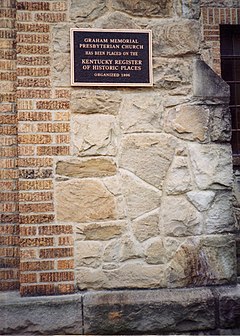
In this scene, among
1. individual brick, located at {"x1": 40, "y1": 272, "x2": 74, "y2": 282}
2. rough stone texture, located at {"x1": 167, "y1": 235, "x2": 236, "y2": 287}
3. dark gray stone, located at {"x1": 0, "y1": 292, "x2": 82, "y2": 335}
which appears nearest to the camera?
dark gray stone, located at {"x1": 0, "y1": 292, "x2": 82, "y2": 335}

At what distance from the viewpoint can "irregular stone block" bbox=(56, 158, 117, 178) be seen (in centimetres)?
299

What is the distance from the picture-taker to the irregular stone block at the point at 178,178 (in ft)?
10.1

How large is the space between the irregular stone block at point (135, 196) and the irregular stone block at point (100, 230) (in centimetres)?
12

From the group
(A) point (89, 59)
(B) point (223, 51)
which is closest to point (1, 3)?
(A) point (89, 59)

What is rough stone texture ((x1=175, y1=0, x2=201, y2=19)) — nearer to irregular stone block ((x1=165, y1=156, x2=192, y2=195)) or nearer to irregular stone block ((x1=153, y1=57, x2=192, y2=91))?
irregular stone block ((x1=153, y1=57, x2=192, y2=91))

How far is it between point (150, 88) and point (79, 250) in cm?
132

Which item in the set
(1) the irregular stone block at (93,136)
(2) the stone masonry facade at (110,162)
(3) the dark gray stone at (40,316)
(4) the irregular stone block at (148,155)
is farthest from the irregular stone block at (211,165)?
(3) the dark gray stone at (40,316)

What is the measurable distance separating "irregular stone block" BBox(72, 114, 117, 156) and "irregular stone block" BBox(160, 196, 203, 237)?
Result: 57cm

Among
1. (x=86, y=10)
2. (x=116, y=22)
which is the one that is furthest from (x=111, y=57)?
(x=86, y=10)

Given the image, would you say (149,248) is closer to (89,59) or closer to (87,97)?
(87,97)

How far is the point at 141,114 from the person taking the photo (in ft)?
10.1

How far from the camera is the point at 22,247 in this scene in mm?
2934

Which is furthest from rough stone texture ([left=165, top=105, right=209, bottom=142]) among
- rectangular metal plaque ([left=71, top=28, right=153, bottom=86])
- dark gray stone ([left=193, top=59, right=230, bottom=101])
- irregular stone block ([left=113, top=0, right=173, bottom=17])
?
irregular stone block ([left=113, top=0, right=173, bottom=17])

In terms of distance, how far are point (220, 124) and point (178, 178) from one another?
0.53 meters
